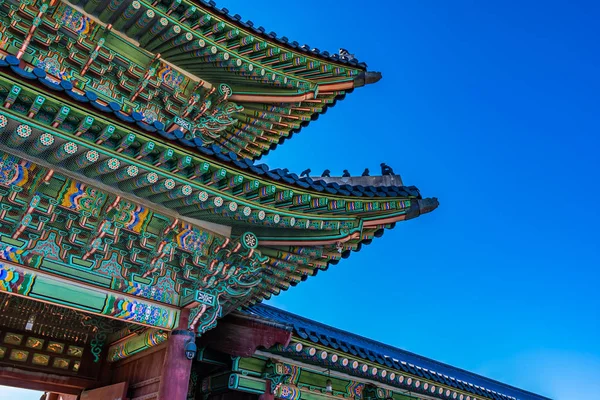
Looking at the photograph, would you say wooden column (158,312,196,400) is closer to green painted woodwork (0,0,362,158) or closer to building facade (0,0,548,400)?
building facade (0,0,548,400)

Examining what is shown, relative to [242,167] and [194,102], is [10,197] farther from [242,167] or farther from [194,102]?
[194,102]

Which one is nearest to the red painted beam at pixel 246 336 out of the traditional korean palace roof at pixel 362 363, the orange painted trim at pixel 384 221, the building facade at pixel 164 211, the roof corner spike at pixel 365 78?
the building facade at pixel 164 211

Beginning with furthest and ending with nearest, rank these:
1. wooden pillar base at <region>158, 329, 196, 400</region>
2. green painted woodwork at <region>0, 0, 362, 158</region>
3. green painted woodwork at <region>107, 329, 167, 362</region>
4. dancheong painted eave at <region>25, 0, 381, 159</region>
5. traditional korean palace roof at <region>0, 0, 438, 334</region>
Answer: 1. dancheong painted eave at <region>25, 0, 381, 159</region>
2. green painted woodwork at <region>0, 0, 362, 158</region>
3. green painted woodwork at <region>107, 329, 167, 362</region>
4. wooden pillar base at <region>158, 329, 196, 400</region>
5. traditional korean palace roof at <region>0, 0, 438, 334</region>

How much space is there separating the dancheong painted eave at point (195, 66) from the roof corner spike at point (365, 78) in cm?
32

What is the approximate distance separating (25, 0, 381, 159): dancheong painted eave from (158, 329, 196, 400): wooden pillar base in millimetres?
3189

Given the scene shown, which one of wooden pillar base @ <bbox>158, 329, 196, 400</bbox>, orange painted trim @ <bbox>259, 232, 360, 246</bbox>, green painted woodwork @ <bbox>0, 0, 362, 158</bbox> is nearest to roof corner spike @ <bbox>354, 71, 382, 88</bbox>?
green painted woodwork @ <bbox>0, 0, 362, 158</bbox>

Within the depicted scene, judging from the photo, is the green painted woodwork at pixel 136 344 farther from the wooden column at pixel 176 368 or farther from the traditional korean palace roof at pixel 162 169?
the traditional korean palace roof at pixel 162 169

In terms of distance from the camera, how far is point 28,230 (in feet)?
20.4

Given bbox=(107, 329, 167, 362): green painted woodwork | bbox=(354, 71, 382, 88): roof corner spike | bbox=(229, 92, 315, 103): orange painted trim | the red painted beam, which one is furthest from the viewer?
bbox=(354, 71, 382, 88): roof corner spike

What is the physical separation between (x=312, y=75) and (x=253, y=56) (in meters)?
1.67

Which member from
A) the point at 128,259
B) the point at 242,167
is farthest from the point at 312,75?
the point at 128,259

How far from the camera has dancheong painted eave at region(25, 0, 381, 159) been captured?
8.93 metres

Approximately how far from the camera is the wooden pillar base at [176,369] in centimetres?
679

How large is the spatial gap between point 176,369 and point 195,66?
19.9 feet
